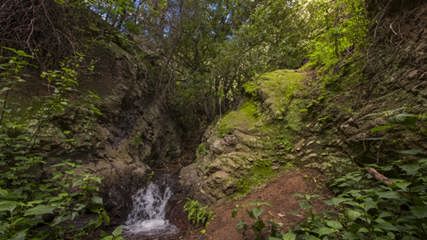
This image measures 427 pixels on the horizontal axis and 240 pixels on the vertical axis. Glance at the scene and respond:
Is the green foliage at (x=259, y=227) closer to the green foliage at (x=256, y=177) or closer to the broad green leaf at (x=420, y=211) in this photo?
the green foliage at (x=256, y=177)

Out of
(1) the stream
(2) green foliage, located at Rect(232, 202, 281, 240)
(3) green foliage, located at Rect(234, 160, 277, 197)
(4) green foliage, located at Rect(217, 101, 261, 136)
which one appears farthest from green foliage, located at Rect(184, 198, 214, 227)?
(4) green foliage, located at Rect(217, 101, 261, 136)

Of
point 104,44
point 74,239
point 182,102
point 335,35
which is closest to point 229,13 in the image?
point 182,102

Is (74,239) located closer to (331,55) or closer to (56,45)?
(56,45)

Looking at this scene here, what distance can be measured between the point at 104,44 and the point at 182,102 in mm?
4058

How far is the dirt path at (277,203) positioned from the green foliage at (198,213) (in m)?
0.18

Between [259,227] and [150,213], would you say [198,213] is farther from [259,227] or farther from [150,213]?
[150,213]

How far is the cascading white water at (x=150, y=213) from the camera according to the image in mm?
5078

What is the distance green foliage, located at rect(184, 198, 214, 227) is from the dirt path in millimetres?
182

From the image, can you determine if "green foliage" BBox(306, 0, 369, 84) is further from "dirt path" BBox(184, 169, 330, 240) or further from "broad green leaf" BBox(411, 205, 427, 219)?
"broad green leaf" BBox(411, 205, 427, 219)

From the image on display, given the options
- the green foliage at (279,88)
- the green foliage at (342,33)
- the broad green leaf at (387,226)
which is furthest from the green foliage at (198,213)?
the green foliage at (342,33)

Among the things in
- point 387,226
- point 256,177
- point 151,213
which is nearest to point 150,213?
point 151,213

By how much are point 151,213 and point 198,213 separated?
221 cm

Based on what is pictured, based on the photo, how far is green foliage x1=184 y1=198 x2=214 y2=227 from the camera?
4414 mm

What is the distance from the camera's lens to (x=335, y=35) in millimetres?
4332
